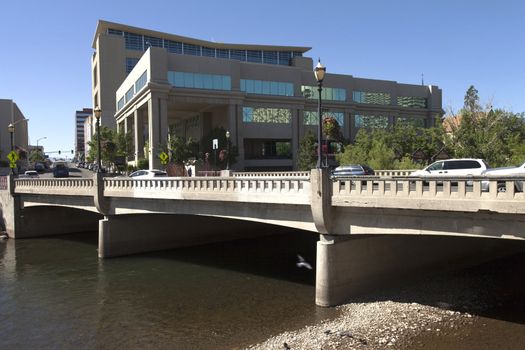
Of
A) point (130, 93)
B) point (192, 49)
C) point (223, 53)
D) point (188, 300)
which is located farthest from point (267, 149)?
point (188, 300)

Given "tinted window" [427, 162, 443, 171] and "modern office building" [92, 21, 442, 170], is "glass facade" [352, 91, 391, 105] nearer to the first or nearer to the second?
"modern office building" [92, 21, 442, 170]

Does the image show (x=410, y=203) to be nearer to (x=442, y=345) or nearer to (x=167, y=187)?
(x=442, y=345)

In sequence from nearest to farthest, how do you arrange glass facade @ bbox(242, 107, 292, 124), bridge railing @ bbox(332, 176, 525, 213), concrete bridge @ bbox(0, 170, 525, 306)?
1. bridge railing @ bbox(332, 176, 525, 213)
2. concrete bridge @ bbox(0, 170, 525, 306)
3. glass facade @ bbox(242, 107, 292, 124)

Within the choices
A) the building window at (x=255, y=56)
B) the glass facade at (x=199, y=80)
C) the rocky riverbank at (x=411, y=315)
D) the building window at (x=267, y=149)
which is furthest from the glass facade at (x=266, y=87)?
the rocky riverbank at (x=411, y=315)

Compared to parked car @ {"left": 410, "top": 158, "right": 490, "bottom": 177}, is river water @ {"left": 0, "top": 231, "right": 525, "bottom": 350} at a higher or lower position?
lower

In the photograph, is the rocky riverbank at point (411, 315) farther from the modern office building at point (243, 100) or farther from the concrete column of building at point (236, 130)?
the concrete column of building at point (236, 130)

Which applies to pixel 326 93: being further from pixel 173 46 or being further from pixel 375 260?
pixel 375 260

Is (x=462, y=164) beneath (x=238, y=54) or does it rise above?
beneath

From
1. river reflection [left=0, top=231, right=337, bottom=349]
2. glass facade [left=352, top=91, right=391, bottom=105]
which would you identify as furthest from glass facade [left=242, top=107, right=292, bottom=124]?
river reflection [left=0, top=231, right=337, bottom=349]

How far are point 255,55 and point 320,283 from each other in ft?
313

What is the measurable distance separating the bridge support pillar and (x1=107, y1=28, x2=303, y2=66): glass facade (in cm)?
8736

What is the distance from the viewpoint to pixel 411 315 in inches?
590

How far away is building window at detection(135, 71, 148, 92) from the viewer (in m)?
61.4

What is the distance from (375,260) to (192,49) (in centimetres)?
9206
